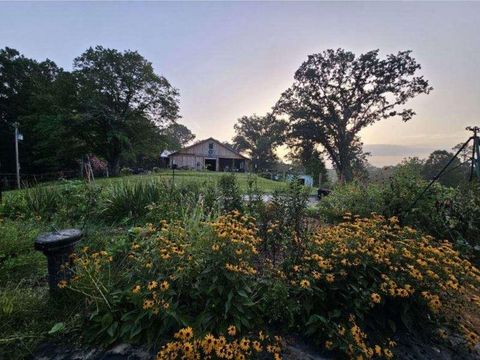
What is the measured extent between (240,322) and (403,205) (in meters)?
3.59

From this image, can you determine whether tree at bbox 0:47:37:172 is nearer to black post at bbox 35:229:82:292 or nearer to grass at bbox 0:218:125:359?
grass at bbox 0:218:125:359

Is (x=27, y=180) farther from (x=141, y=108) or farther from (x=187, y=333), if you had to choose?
(x=141, y=108)

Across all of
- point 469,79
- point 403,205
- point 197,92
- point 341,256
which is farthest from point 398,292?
point 197,92

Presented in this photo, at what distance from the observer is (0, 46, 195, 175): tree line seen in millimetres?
20531

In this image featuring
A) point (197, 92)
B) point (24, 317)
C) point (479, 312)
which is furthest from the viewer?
point (197, 92)

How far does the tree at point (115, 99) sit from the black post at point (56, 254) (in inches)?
777

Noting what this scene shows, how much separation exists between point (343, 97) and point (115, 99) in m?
20.5

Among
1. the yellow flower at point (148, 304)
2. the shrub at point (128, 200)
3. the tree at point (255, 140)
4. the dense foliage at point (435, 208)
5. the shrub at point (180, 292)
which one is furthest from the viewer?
the tree at point (255, 140)

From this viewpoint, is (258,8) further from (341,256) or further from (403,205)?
(341,256)

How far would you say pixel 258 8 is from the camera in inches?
214

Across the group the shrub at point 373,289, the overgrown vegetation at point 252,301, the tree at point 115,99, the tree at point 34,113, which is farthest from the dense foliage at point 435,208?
the tree at point 34,113

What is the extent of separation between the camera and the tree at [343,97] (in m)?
21.5

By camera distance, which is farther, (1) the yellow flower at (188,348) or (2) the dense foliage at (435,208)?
(2) the dense foliage at (435,208)

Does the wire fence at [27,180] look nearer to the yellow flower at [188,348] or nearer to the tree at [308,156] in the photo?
the yellow flower at [188,348]
